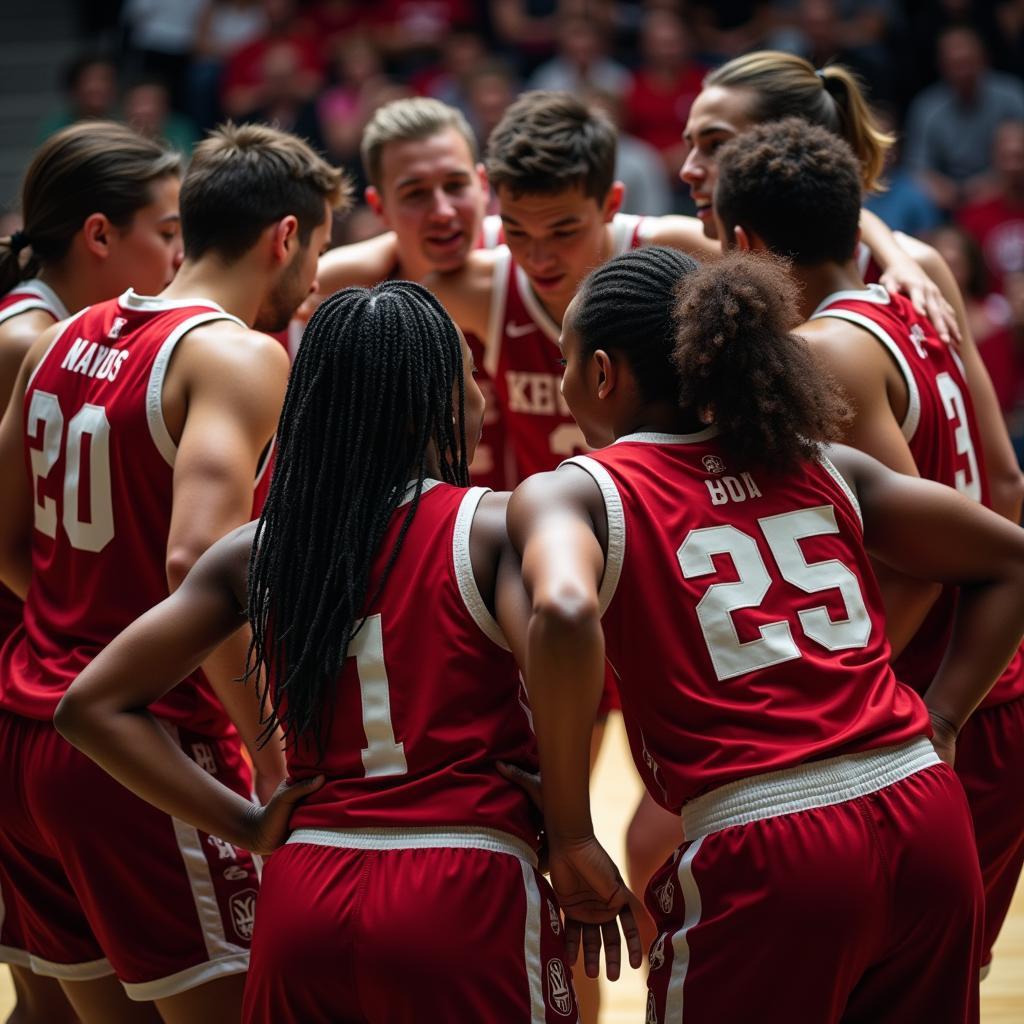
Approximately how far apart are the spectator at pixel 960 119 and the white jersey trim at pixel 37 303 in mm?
6625

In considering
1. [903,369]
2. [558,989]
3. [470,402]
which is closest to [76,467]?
[470,402]

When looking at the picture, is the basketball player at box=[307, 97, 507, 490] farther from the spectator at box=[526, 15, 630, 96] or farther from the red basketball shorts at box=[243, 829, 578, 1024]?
the spectator at box=[526, 15, 630, 96]

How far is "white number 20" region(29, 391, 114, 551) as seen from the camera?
2.77 meters

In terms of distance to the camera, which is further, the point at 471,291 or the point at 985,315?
the point at 985,315

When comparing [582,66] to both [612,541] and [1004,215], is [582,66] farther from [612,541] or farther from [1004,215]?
[612,541]

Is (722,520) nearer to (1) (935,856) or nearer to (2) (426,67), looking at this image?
(1) (935,856)

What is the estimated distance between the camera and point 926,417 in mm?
2822

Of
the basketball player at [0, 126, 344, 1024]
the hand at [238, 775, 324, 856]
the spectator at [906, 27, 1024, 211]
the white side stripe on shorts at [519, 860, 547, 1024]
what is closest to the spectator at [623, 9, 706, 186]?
the spectator at [906, 27, 1024, 211]

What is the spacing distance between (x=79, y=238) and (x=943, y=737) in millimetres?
2155

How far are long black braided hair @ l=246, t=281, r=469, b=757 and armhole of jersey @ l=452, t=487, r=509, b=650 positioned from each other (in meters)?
0.09

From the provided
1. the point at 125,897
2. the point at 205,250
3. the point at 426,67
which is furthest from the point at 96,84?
the point at 125,897

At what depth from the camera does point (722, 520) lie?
7.20ft

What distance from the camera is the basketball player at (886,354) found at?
2775 millimetres

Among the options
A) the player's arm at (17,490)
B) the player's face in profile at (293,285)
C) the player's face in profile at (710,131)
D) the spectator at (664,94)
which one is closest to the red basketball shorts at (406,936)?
the player's arm at (17,490)
